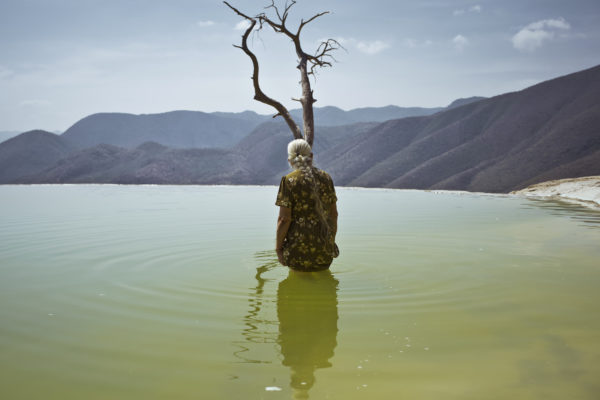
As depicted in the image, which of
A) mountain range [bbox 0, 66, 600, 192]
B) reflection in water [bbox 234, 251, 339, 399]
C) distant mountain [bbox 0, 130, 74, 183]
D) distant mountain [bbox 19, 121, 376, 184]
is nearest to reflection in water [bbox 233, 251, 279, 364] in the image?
reflection in water [bbox 234, 251, 339, 399]

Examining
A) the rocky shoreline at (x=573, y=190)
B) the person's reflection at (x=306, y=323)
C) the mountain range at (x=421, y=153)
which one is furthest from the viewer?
the mountain range at (x=421, y=153)

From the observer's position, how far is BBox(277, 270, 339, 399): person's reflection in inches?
125

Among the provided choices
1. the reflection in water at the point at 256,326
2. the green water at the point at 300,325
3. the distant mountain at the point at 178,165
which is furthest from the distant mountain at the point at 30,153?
the reflection in water at the point at 256,326

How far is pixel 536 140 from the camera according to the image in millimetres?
55125

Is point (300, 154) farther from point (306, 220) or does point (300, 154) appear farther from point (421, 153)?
point (421, 153)

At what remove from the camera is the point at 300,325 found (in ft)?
13.7

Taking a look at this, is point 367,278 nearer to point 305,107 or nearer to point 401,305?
point 401,305

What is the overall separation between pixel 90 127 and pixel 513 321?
685ft

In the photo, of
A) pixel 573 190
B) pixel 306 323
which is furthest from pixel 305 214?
pixel 573 190

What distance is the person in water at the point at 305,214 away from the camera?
17.8 ft

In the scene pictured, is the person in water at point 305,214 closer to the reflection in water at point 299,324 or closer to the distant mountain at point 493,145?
the reflection in water at point 299,324

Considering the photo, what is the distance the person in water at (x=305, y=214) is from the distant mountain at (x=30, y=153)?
12141 centimetres

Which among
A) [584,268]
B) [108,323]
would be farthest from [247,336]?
[584,268]

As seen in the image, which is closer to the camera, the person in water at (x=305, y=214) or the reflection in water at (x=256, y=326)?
the reflection in water at (x=256, y=326)
